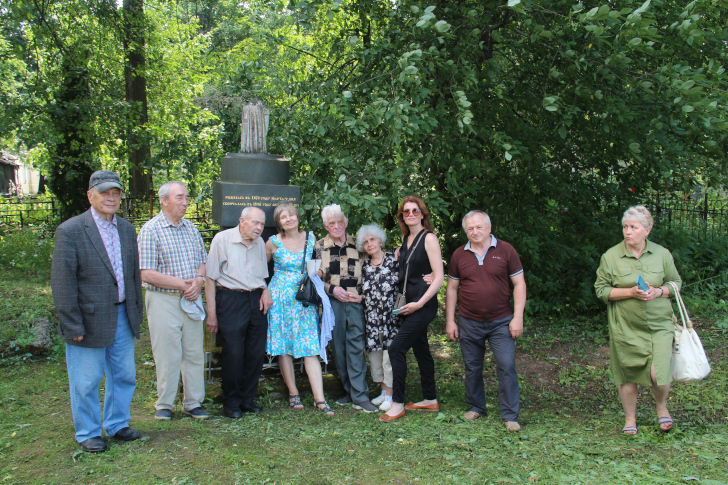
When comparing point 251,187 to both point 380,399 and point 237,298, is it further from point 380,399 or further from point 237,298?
point 380,399

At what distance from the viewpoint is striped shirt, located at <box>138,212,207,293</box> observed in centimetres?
432

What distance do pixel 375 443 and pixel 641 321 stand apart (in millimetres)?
2160

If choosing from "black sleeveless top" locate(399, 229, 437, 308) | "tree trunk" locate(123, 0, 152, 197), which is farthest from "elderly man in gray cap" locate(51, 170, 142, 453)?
"tree trunk" locate(123, 0, 152, 197)

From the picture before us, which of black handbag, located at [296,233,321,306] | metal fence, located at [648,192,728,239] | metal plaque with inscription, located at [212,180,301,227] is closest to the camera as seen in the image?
→ black handbag, located at [296,233,321,306]

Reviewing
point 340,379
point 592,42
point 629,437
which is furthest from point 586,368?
point 592,42

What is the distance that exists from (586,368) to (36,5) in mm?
9208

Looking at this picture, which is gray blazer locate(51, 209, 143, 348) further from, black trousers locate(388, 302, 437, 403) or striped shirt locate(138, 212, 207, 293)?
black trousers locate(388, 302, 437, 403)

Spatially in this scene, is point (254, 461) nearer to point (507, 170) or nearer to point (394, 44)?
point (394, 44)

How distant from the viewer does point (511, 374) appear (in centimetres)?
457

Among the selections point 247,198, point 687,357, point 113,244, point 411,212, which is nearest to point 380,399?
point 411,212

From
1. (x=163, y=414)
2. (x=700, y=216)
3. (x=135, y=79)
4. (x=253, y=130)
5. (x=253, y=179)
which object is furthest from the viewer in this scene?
(x=135, y=79)

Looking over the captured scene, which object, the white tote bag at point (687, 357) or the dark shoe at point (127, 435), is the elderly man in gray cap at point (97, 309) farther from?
the white tote bag at point (687, 357)

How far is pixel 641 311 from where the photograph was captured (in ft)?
13.7

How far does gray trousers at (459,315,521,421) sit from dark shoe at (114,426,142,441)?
2618 millimetres
